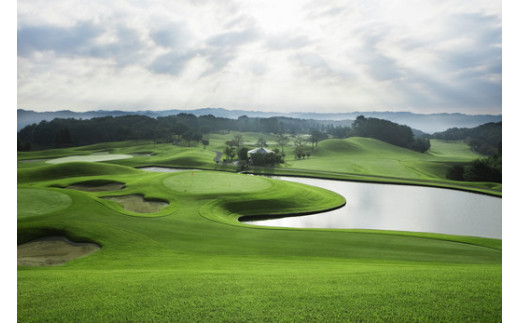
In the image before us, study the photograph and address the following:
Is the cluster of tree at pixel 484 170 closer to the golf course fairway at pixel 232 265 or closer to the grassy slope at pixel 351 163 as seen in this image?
the grassy slope at pixel 351 163

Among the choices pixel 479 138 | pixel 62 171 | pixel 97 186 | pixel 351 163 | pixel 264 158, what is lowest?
pixel 97 186

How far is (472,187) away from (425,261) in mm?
35546

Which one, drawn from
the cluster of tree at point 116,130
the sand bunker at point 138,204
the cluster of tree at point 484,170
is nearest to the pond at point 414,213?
the sand bunker at point 138,204

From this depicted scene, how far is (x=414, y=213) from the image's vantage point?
30609 millimetres

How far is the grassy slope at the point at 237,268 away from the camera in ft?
23.1

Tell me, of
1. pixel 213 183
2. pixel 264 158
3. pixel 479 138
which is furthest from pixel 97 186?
pixel 479 138

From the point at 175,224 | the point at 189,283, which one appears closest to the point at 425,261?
the point at 189,283

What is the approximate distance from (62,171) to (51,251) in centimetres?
3062

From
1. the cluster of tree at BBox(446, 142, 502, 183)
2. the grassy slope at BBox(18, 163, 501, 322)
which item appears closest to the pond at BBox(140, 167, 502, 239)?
the grassy slope at BBox(18, 163, 501, 322)

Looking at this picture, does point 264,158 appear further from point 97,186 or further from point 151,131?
point 151,131

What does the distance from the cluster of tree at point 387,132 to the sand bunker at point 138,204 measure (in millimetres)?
115856

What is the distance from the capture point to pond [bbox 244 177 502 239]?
25.9 meters

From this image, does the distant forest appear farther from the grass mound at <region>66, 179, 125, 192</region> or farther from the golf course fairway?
the golf course fairway
